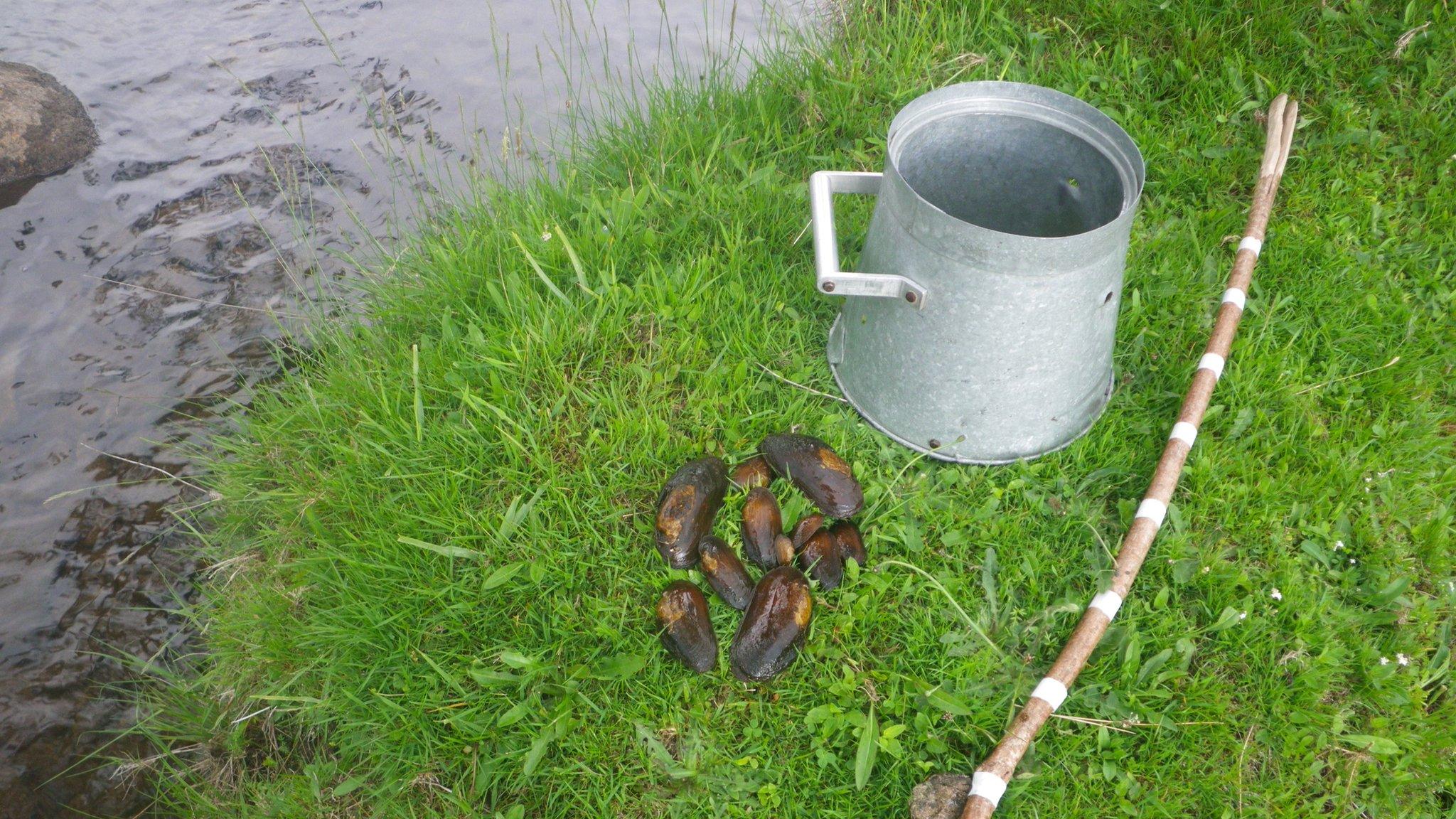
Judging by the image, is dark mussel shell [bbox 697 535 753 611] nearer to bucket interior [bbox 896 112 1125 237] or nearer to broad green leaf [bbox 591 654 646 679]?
broad green leaf [bbox 591 654 646 679]

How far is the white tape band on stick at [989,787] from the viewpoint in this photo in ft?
6.31

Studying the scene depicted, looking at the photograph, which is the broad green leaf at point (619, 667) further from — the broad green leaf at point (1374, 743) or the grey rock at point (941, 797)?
the broad green leaf at point (1374, 743)

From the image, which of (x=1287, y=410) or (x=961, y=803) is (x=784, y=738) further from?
(x=1287, y=410)

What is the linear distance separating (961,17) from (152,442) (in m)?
3.70

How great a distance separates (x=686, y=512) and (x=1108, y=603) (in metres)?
1.09

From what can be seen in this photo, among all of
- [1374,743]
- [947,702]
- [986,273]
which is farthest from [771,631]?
[1374,743]

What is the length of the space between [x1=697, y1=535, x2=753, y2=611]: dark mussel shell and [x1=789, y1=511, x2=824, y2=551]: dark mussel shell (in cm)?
16

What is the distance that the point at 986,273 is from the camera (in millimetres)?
2176

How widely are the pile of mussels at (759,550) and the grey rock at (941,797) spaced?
0.42 metres

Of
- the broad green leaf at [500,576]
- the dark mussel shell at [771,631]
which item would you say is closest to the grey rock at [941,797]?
the dark mussel shell at [771,631]

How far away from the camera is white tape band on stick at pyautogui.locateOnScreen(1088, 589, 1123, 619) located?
7.23 feet

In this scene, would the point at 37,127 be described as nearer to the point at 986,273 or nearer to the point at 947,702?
the point at 986,273

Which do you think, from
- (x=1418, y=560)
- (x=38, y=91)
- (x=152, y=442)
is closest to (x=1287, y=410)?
(x=1418, y=560)

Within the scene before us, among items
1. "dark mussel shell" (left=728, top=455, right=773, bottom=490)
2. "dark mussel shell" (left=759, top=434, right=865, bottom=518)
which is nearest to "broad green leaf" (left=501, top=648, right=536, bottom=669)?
"dark mussel shell" (left=728, top=455, right=773, bottom=490)
